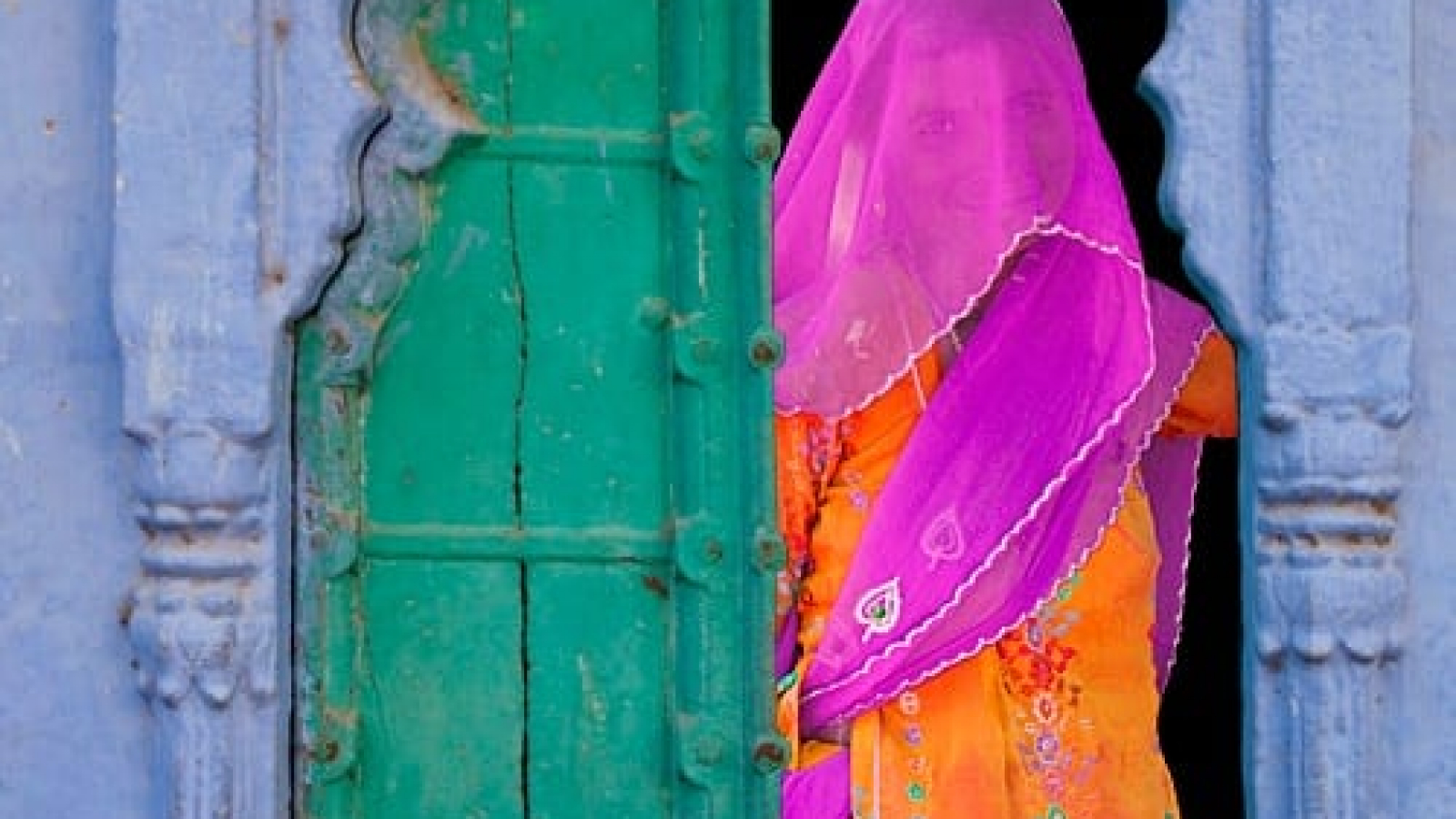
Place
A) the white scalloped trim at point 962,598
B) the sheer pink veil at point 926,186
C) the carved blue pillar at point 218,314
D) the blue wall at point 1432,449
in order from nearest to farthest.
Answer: the carved blue pillar at point 218,314 < the blue wall at point 1432,449 < the white scalloped trim at point 962,598 < the sheer pink veil at point 926,186

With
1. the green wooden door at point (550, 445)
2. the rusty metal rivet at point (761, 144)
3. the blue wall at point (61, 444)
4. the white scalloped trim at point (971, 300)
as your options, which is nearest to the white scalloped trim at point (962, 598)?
the white scalloped trim at point (971, 300)

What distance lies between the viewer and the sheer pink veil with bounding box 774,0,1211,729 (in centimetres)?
571

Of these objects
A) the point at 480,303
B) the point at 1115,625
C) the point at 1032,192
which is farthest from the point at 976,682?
the point at 480,303

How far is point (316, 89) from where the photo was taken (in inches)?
191

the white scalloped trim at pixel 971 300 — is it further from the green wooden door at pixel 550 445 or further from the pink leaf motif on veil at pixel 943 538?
the green wooden door at pixel 550 445

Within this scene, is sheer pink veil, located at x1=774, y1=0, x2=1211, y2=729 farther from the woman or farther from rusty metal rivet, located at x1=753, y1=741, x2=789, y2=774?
rusty metal rivet, located at x1=753, y1=741, x2=789, y2=774

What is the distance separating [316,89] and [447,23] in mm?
231

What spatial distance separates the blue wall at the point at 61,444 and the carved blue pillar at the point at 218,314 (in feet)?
0.17

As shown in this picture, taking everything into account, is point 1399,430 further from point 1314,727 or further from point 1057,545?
point 1057,545

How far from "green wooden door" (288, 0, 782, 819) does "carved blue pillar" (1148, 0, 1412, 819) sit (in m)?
0.56

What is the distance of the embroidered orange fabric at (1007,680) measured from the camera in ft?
18.7

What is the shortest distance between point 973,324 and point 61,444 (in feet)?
5.11

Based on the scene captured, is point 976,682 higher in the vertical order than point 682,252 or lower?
lower

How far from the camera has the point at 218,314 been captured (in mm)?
4832
